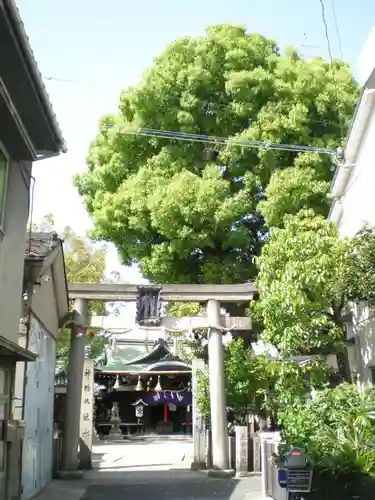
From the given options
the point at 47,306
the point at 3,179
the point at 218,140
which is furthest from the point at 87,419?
the point at 218,140

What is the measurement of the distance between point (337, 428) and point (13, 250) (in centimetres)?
602

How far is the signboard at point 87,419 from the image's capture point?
54.3 feet

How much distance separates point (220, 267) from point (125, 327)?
442 cm

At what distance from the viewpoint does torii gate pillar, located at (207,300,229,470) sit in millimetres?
15328

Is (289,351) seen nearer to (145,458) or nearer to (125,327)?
(125,327)

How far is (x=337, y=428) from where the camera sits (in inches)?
367

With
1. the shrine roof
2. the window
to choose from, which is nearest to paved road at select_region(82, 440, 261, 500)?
the window

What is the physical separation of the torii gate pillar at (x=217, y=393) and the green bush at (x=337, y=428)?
18.6ft

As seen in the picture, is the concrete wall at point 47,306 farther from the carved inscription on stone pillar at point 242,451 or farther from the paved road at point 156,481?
the carved inscription on stone pillar at point 242,451

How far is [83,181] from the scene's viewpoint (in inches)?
907

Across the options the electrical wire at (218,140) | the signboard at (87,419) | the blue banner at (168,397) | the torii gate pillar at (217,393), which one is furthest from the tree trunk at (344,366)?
the blue banner at (168,397)

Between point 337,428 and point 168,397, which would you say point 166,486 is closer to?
point 337,428

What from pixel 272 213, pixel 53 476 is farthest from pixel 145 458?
pixel 272 213

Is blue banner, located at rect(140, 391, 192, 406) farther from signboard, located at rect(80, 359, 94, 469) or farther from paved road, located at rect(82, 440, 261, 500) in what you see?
signboard, located at rect(80, 359, 94, 469)
